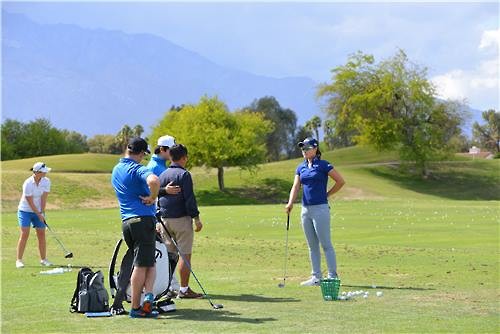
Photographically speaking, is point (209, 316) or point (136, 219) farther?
point (209, 316)

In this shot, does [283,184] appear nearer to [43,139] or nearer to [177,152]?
[177,152]

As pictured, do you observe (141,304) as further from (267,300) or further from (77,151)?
(77,151)

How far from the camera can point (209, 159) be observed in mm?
71062

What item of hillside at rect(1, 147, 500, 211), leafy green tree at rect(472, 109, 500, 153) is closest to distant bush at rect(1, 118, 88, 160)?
hillside at rect(1, 147, 500, 211)

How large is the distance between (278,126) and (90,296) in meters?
143

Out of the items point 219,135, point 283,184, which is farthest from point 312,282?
point 283,184

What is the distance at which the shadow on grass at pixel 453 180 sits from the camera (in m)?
75.2

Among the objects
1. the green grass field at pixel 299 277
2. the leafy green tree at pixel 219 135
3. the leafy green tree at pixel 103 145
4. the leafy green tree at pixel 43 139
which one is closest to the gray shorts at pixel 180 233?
the green grass field at pixel 299 277

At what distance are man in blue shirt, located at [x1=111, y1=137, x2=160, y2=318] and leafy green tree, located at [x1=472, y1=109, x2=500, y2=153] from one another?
5502 inches

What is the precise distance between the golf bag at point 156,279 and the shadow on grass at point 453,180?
64943 millimetres

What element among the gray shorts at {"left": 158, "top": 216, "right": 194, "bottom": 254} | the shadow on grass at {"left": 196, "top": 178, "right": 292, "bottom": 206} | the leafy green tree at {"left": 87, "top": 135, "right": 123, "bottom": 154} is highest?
the leafy green tree at {"left": 87, "top": 135, "right": 123, "bottom": 154}

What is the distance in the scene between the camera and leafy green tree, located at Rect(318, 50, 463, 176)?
3209 inches

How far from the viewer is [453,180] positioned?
81438 mm

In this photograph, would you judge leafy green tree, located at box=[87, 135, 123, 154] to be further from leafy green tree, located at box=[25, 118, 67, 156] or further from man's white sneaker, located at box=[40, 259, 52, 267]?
man's white sneaker, located at box=[40, 259, 52, 267]
